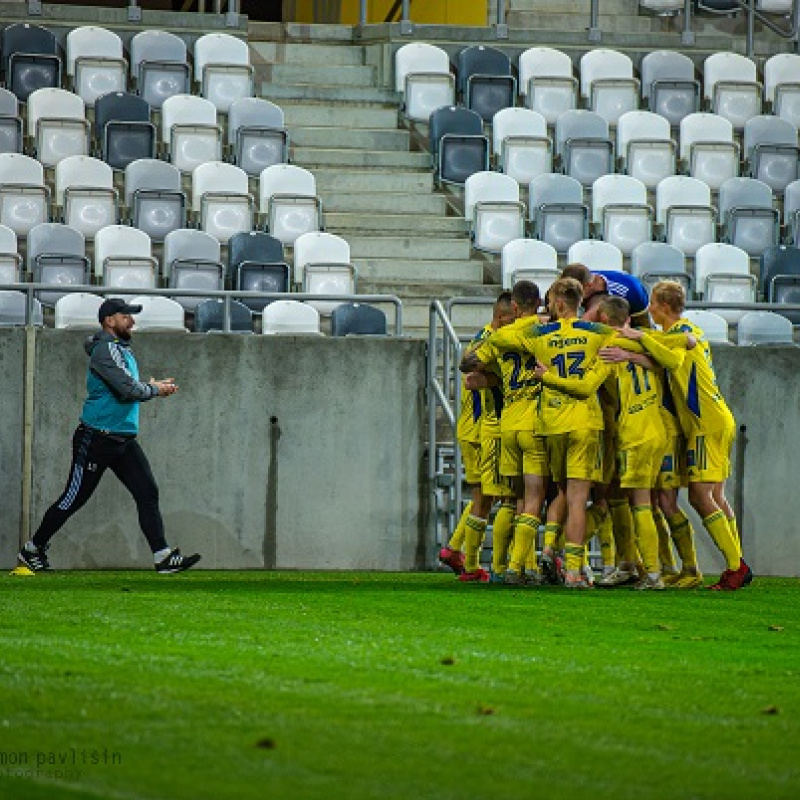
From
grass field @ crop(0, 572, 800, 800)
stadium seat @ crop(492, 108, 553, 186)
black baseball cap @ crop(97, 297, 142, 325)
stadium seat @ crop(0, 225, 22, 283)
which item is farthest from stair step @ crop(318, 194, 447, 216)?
grass field @ crop(0, 572, 800, 800)

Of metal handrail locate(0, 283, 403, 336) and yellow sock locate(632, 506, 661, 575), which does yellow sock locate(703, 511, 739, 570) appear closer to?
yellow sock locate(632, 506, 661, 575)

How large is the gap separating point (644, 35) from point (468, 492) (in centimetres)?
872

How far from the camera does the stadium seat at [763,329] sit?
16.9 metres

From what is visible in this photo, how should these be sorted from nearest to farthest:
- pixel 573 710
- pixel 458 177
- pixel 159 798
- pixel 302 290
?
1. pixel 159 798
2. pixel 573 710
3. pixel 302 290
4. pixel 458 177

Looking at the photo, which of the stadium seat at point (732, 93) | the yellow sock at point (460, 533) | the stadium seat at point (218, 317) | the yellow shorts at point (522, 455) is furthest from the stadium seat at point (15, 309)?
the stadium seat at point (732, 93)

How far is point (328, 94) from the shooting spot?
69.7ft

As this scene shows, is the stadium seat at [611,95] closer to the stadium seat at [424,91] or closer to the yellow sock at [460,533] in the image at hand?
the stadium seat at [424,91]

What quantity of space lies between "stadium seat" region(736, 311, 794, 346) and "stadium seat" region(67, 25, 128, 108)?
7.26 metres

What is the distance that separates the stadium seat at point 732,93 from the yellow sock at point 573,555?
10.5 m

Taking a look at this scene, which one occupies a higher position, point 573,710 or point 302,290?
point 302,290

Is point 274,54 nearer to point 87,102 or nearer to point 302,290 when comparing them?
point 87,102

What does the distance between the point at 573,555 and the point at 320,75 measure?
10818 mm

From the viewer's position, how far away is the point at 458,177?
19734 mm

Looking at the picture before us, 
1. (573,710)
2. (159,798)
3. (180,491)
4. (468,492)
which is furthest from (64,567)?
(159,798)
